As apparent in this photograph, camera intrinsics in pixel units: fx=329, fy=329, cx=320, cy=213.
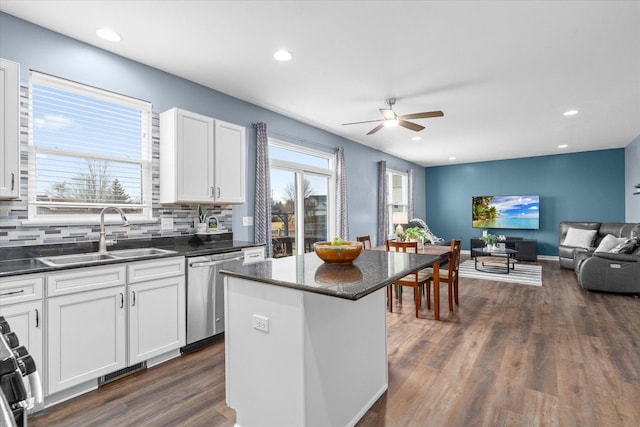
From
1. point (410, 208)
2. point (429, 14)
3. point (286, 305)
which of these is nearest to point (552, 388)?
point (286, 305)

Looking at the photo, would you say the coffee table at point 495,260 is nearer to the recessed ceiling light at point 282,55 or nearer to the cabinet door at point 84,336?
the recessed ceiling light at point 282,55

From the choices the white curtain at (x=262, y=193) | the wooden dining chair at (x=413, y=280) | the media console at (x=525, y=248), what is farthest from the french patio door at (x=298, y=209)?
the media console at (x=525, y=248)

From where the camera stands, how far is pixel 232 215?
4035 millimetres

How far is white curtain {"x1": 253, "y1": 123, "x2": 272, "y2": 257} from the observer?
4.23 metres

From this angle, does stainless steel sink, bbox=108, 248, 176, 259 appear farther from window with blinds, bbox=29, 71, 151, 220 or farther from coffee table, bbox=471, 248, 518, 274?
coffee table, bbox=471, 248, 518, 274

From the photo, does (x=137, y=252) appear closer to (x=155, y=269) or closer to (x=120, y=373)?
(x=155, y=269)

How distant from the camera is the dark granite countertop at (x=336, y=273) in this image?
56.9 inches

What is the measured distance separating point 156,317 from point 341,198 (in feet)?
12.3

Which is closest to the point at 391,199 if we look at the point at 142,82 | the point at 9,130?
the point at 142,82

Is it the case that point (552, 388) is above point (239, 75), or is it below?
below

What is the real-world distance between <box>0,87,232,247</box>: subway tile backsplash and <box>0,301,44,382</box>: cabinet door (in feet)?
2.40

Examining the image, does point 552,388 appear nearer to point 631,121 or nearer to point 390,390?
point 390,390

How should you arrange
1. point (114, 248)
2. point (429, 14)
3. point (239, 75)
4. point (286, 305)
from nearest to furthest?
point (286, 305) < point (429, 14) < point (114, 248) < point (239, 75)

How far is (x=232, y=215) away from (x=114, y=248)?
137 cm
